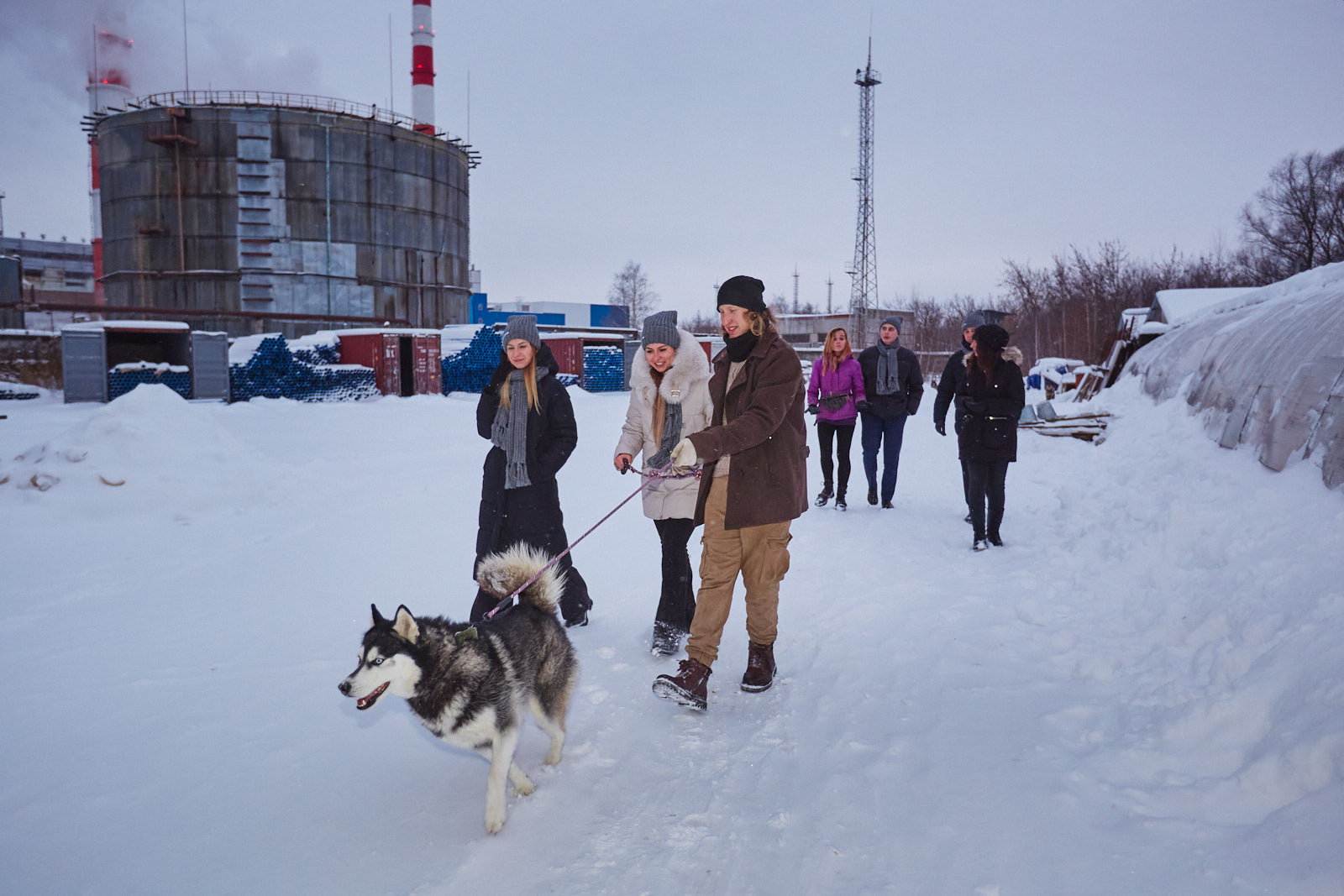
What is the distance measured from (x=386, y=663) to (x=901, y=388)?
21.9 ft

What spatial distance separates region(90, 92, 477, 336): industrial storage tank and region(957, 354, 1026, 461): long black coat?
90.8 feet

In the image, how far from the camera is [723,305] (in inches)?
148

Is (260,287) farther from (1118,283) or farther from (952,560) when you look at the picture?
(1118,283)

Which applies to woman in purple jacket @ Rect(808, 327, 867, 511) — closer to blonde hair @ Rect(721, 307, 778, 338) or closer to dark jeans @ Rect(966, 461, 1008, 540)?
dark jeans @ Rect(966, 461, 1008, 540)

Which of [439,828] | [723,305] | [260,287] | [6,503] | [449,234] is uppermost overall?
[449,234]

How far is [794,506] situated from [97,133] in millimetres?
40097

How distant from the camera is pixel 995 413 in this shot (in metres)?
6.54

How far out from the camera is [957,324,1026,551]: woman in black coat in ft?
21.4

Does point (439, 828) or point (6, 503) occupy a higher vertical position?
point (6, 503)

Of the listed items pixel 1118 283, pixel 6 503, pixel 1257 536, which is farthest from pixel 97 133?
pixel 1118 283

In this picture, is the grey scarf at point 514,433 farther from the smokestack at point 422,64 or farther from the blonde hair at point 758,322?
the smokestack at point 422,64

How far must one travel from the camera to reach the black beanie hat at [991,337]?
6.64m

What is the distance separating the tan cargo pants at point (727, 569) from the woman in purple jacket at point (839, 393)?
167 inches

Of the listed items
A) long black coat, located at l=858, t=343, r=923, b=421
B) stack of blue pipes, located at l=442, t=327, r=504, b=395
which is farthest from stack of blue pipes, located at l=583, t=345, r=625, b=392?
long black coat, located at l=858, t=343, r=923, b=421
